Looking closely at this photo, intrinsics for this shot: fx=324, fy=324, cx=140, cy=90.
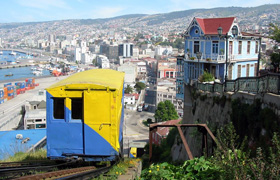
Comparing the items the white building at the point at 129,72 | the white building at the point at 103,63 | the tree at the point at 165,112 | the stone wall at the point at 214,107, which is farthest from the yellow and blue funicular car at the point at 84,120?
the white building at the point at 103,63

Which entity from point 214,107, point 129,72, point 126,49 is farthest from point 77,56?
point 214,107

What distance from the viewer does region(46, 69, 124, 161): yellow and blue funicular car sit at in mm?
5988

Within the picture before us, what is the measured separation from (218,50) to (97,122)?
35.5 ft

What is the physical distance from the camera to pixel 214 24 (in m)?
16.2

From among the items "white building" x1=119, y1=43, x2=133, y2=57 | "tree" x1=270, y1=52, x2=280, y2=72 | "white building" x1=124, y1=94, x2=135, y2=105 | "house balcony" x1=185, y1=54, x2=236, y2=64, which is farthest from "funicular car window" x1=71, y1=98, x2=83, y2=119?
"white building" x1=119, y1=43, x2=133, y2=57

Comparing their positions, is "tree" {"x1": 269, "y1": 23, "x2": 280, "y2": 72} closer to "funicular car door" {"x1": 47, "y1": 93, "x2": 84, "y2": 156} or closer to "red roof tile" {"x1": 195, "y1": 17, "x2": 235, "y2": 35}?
"red roof tile" {"x1": 195, "y1": 17, "x2": 235, "y2": 35}

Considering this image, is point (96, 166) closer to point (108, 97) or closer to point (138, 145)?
point (108, 97)

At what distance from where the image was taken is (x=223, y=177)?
11.2ft

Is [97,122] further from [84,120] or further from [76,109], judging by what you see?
[76,109]

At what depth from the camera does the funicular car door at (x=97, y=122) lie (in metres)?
5.98

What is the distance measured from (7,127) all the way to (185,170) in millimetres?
43816

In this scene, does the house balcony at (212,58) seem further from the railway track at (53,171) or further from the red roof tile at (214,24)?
the railway track at (53,171)

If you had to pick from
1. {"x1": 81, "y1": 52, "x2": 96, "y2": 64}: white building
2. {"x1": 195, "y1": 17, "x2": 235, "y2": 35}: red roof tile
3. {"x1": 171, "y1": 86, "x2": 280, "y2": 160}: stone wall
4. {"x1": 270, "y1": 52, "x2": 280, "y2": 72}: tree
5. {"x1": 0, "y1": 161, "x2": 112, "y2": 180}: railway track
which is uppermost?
{"x1": 81, "y1": 52, "x2": 96, "y2": 64}: white building

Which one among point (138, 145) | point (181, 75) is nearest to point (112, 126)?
point (138, 145)
